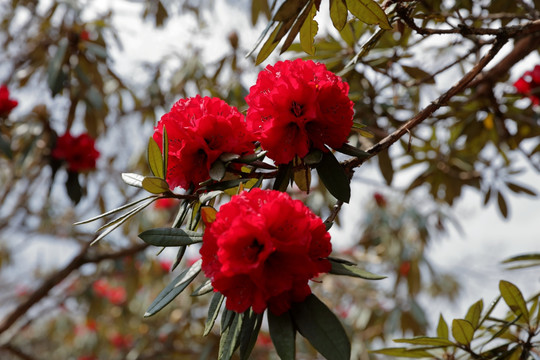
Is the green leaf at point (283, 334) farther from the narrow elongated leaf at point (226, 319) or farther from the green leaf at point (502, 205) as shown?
the green leaf at point (502, 205)

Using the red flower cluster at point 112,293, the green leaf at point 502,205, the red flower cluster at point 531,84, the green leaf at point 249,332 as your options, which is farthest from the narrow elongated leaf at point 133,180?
the red flower cluster at point 112,293

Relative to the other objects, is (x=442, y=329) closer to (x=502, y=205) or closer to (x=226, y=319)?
(x=226, y=319)

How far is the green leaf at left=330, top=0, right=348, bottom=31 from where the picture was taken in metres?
0.75

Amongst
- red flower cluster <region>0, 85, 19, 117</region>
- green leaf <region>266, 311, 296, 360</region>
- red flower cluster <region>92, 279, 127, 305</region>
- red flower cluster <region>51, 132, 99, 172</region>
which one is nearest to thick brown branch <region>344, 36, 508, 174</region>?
green leaf <region>266, 311, 296, 360</region>

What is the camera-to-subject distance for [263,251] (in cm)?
55

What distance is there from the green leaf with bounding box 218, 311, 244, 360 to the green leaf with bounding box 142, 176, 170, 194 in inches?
Answer: 8.1

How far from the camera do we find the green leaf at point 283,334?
0.56 meters

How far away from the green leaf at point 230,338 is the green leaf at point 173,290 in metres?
0.08

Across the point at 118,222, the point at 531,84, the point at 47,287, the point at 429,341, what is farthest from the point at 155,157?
the point at 47,287

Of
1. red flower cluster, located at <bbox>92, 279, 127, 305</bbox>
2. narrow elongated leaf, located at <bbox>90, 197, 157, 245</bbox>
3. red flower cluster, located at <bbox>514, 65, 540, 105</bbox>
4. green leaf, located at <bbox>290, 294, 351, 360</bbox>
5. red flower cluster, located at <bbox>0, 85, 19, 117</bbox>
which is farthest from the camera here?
red flower cluster, located at <bbox>92, 279, 127, 305</bbox>

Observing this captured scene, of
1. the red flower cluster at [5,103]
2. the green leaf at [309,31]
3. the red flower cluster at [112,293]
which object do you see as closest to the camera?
the green leaf at [309,31]

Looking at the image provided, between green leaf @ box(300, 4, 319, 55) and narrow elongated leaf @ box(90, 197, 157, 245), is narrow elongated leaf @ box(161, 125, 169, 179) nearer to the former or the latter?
narrow elongated leaf @ box(90, 197, 157, 245)

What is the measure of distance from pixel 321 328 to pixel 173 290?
21cm

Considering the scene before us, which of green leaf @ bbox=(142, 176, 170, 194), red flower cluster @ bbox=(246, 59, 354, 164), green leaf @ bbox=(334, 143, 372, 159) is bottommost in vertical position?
green leaf @ bbox=(142, 176, 170, 194)
